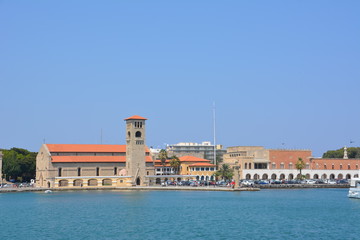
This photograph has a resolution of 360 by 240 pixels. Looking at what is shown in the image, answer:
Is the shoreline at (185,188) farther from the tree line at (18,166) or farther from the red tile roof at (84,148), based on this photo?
the tree line at (18,166)

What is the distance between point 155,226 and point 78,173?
58.0m

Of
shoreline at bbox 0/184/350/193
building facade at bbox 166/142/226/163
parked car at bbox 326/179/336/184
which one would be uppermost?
building facade at bbox 166/142/226/163

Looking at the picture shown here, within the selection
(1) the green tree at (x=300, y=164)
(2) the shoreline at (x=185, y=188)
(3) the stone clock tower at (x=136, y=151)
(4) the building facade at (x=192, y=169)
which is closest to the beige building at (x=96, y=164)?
(3) the stone clock tower at (x=136, y=151)

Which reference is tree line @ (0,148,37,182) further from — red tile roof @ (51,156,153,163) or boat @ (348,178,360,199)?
boat @ (348,178,360,199)

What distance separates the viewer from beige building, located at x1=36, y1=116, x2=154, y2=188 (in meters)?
107

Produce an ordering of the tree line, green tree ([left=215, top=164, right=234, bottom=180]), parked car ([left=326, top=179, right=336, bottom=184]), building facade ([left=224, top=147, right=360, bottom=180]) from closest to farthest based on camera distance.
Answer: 1. the tree line
2. green tree ([left=215, top=164, right=234, bottom=180])
3. parked car ([left=326, top=179, right=336, bottom=184])
4. building facade ([left=224, top=147, right=360, bottom=180])

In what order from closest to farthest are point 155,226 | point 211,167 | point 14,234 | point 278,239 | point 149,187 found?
point 278,239 < point 14,234 < point 155,226 < point 149,187 < point 211,167

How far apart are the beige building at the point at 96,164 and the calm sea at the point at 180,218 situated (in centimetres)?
2439

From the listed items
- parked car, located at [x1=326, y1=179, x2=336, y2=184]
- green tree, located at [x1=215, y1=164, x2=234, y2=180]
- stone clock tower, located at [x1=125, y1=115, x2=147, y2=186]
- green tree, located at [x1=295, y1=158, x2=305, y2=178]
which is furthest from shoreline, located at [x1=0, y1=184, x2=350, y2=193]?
green tree, located at [x1=215, y1=164, x2=234, y2=180]

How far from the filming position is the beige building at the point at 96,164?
10712 centimetres

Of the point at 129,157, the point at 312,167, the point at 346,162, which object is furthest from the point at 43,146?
the point at 346,162

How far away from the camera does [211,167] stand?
12706cm

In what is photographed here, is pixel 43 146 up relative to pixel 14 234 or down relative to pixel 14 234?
up

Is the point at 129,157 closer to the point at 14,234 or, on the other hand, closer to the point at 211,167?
the point at 211,167
